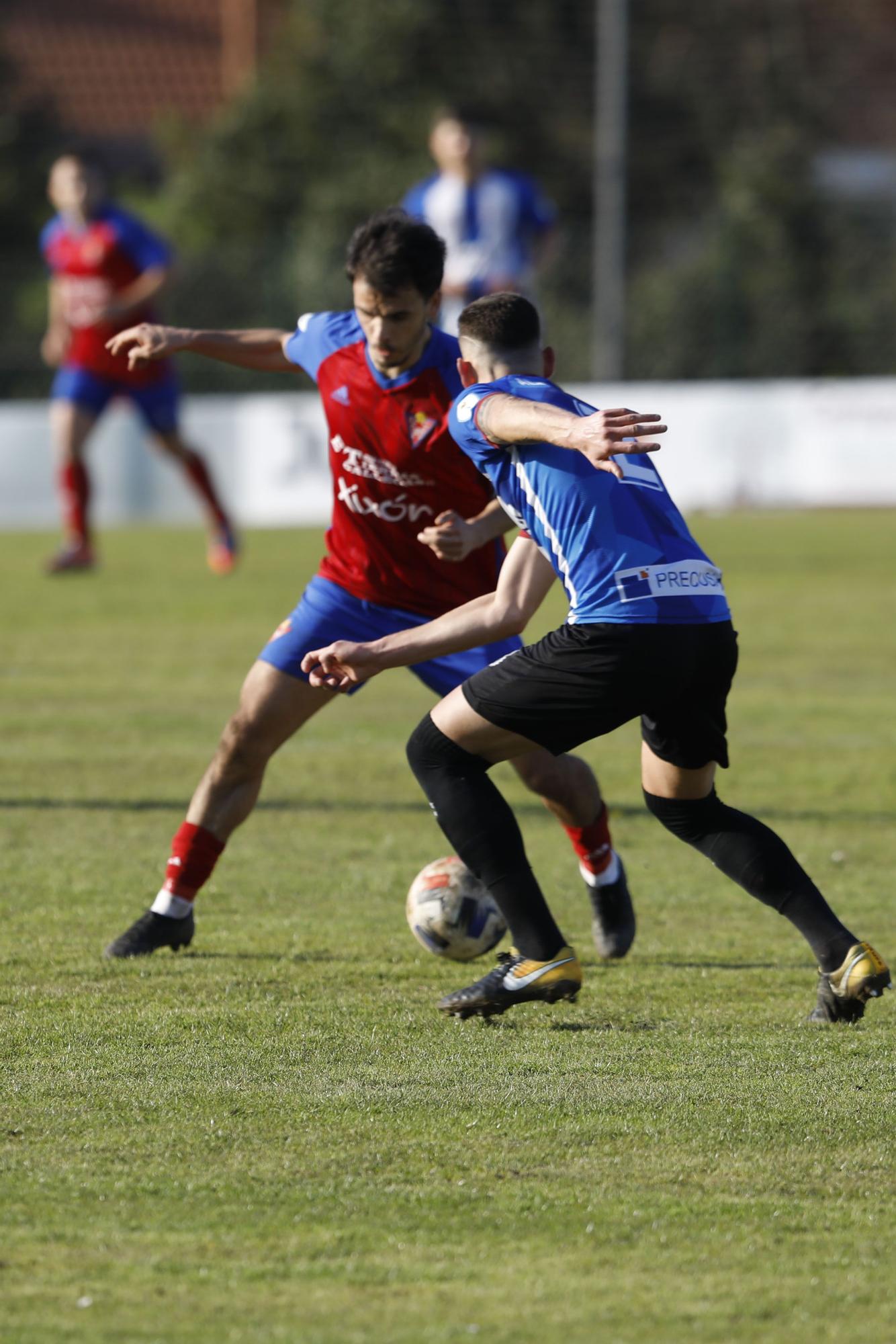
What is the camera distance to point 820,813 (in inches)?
316

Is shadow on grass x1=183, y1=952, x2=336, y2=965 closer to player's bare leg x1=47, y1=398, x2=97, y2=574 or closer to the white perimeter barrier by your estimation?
player's bare leg x1=47, y1=398, x2=97, y2=574

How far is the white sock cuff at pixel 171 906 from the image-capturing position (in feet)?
19.1

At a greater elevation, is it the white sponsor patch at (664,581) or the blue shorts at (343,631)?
the white sponsor patch at (664,581)

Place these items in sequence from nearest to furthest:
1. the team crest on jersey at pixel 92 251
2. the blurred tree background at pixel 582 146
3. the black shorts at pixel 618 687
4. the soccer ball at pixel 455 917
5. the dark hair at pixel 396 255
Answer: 1. the black shorts at pixel 618 687
2. the dark hair at pixel 396 255
3. the soccer ball at pixel 455 917
4. the team crest on jersey at pixel 92 251
5. the blurred tree background at pixel 582 146

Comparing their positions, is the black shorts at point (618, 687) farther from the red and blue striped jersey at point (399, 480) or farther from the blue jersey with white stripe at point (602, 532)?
the red and blue striped jersey at point (399, 480)

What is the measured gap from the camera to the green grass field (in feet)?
11.1

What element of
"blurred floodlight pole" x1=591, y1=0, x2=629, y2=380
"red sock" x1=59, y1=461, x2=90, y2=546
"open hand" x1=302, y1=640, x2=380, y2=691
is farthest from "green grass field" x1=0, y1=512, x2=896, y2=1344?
"blurred floodlight pole" x1=591, y1=0, x2=629, y2=380

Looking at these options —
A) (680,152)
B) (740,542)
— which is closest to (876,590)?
(740,542)

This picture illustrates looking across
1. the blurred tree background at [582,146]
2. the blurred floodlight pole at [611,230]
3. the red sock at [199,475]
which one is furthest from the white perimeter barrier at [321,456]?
the red sock at [199,475]

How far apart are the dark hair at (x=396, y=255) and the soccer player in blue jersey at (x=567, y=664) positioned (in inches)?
17.7

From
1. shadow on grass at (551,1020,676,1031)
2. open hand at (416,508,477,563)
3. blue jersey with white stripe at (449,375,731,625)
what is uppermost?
Result: blue jersey with white stripe at (449,375,731,625)

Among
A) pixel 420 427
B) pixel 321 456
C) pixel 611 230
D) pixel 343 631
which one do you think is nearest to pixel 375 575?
pixel 343 631

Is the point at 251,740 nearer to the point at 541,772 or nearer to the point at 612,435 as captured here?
the point at 541,772

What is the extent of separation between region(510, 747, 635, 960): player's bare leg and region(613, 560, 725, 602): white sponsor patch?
1137 millimetres
